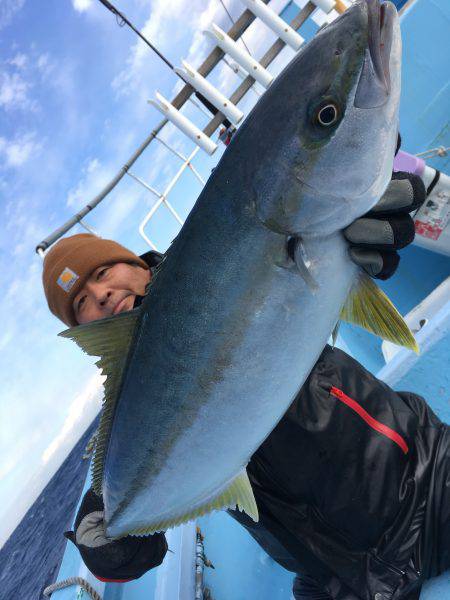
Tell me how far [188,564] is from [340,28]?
3.92m

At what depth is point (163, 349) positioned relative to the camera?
1.47m

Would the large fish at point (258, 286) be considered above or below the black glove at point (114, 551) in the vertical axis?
above

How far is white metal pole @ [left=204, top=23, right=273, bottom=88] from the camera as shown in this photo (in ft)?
22.1

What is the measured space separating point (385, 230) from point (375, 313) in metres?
0.28

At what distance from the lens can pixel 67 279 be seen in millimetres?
2688

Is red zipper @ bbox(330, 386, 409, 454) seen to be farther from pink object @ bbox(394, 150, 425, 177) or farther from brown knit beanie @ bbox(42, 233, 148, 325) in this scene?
pink object @ bbox(394, 150, 425, 177)

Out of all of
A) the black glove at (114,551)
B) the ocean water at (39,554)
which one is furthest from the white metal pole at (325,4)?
the ocean water at (39,554)

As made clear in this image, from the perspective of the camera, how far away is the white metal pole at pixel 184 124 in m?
6.58

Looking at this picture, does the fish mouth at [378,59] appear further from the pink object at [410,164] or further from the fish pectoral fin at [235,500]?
the pink object at [410,164]

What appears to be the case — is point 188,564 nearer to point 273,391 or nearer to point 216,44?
point 273,391

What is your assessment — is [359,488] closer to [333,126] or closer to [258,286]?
[258,286]

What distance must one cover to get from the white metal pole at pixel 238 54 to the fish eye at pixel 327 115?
20.5 feet

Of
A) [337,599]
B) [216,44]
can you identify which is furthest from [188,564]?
[216,44]

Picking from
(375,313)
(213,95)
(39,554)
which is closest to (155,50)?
(213,95)
